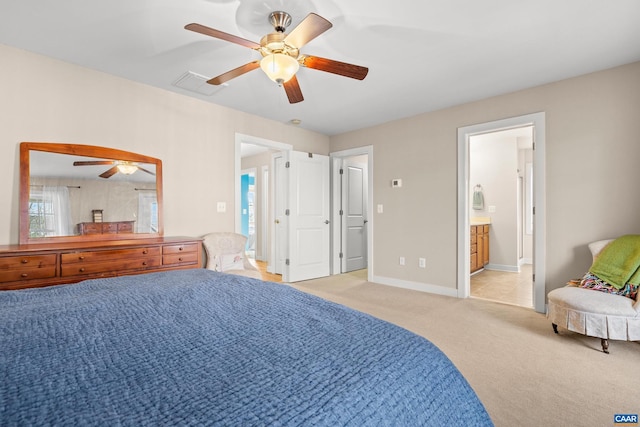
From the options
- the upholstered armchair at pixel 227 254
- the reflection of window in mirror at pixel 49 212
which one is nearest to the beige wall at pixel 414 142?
the reflection of window in mirror at pixel 49 212

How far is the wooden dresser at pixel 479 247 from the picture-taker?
5.21 m

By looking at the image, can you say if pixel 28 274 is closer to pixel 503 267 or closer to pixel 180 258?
pixel 180 258

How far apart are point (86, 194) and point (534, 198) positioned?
15.3ft

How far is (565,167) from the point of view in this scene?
3152 millimetres

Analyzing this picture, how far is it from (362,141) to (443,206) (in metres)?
1.75

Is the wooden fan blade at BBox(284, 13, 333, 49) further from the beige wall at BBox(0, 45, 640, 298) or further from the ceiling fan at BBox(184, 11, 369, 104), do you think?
the beige wall at BBox(0, 45, 640, 298)

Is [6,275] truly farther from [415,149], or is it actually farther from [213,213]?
[415,149]

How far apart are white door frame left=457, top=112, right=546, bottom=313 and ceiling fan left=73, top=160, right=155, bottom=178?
3817 millimetres

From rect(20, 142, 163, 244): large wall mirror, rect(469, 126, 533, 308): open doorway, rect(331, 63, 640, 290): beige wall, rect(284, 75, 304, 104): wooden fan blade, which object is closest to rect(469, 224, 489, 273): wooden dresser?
rect(469, 126, 533, 308): open doorway

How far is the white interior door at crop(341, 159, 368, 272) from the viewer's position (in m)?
5.60

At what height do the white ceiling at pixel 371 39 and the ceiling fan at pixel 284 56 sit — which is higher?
the white ceiling at pixel 371 39

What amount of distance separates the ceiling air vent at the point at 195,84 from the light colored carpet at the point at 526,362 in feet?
9.70

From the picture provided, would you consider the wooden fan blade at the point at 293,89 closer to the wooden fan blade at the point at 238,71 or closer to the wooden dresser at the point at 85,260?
the wooden fan blade at the point at 238,71

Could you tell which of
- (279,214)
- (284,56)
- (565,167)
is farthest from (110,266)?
(565,167)
